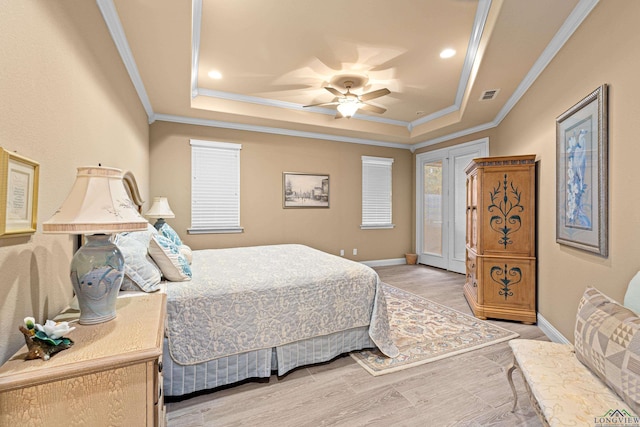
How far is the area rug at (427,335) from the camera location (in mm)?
2447

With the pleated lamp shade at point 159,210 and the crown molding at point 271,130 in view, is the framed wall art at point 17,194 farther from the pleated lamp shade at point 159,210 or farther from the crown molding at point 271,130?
the crown molding at point 271,130

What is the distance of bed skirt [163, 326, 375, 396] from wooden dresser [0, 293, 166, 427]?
94cm

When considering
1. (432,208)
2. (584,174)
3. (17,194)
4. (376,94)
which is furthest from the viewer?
(432,208)

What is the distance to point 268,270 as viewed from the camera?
250 cm

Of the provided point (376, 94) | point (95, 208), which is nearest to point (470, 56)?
point (376, 94)

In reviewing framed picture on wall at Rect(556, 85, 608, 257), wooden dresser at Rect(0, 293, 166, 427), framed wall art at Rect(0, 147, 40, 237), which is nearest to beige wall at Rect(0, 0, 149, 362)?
framed wall art at Rect(0, 147, 40, 237)

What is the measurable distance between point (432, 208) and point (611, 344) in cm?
504

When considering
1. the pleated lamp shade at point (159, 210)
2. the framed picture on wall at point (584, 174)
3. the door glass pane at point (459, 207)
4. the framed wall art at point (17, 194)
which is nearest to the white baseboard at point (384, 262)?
the door glass pane at point (459, 207)

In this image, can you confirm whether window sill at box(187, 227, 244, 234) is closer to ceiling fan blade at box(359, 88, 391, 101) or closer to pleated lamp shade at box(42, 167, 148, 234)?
ceiling fan blade at box(359, 88, 391, 101)

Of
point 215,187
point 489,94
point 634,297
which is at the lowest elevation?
point 634,297

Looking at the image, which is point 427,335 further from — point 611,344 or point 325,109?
point 325,109

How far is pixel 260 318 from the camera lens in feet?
6.91

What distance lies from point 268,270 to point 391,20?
2.47 m

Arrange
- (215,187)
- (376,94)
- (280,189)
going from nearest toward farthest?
(376,94) < (215,187) < (280,189)
